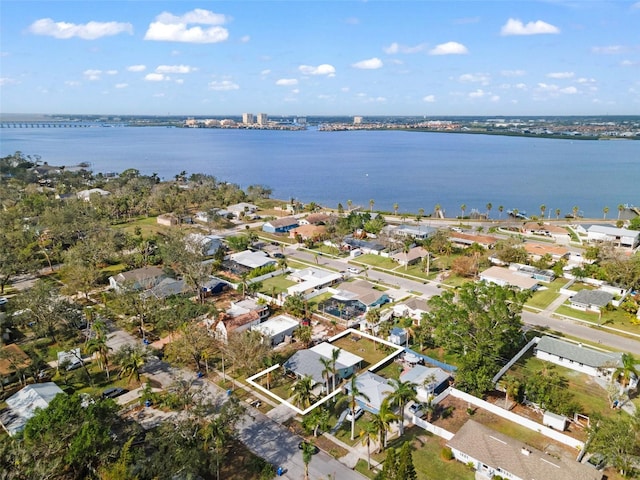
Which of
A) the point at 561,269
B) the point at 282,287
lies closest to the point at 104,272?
the point at 282,287

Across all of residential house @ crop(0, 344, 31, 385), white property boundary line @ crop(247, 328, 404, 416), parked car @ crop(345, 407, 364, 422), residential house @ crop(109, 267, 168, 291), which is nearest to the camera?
parked car @ crop(345, 407, 364, 422)

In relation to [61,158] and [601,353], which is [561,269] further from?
[61,158]

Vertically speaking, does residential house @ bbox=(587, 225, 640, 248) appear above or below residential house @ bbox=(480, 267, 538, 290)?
above

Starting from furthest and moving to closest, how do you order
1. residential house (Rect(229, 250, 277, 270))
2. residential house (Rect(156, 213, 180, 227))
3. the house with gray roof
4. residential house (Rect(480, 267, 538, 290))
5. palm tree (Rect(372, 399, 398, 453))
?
1. residential house (Rect(156, 213, 180, 227))
2. residential house (Rect(229, 250, 277, 270))
3. residential house (Rect(480, 267, 538, 290))
4. the house with gray roof
5. palm tree (Rect(372, 399, 398, 453))

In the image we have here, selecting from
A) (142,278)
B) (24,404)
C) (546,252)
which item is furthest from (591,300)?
(24,404)

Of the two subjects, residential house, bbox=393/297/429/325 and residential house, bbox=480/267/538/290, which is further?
residential house, bbox=480/267/538/290

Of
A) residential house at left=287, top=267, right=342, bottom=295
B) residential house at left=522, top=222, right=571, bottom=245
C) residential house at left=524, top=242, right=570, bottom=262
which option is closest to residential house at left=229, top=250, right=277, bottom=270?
residential house at left=287, top=267, right=342, bottom=295

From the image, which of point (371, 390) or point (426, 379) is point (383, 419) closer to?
point (371, 390)

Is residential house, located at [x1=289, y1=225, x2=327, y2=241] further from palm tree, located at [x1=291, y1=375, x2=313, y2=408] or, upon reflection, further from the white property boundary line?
palm tree, located at [x1=291, y1=375, x2=313, y2=408]
